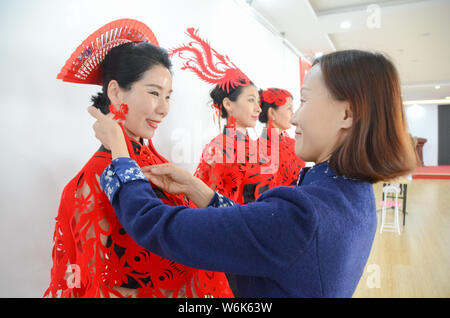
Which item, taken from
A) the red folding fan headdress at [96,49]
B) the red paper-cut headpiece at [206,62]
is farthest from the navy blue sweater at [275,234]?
the red paper-cut headpiece at [206,62]

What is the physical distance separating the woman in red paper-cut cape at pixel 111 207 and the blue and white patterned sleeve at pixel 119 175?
13 cm

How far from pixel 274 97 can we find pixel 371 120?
1435 millimetres

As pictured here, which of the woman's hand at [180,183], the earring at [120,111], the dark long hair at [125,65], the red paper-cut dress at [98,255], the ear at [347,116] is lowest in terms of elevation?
the red paper-cut dress at [98,255]

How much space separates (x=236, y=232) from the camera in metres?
0.58

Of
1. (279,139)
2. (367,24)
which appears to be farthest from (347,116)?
(367,24)

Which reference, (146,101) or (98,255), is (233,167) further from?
(98,255)

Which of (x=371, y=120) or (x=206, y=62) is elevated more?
(x=206, y=62)

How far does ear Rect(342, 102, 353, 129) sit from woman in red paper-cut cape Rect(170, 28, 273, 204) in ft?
2.60

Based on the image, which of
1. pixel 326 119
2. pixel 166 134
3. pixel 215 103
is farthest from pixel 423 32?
pixel 326 119

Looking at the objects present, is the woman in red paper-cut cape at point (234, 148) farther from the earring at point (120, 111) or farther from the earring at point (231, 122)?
the earring at point (120, 111)

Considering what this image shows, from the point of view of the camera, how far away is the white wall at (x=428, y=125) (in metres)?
12.2

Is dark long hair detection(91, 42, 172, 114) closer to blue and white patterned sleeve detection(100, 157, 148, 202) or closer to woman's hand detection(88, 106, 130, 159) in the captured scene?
woman's hand detection(88, 106, 130, 159)

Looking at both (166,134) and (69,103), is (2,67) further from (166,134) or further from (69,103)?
(166,134)
